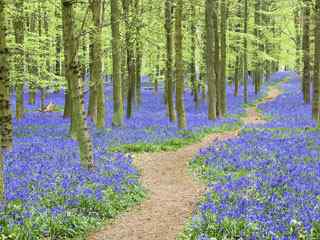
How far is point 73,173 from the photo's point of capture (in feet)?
37.9

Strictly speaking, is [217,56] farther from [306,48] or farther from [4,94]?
[4,94]

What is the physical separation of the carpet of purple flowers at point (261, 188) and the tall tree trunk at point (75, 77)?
144 inches

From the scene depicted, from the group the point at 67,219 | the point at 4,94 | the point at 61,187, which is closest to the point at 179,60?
the point at 4,94

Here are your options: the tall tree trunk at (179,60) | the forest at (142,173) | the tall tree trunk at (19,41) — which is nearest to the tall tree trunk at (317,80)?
the forest at (142,173)

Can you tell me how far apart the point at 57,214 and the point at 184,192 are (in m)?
4.43

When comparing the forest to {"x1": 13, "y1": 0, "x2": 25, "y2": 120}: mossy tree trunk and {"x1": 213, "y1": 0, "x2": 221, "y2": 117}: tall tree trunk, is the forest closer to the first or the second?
{"x1": 13, "y1": 0, "x2": 25, "y2": 120}: mossy tree trunk

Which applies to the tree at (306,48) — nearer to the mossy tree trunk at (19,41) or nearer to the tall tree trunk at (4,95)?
the mossy tree trunk at (19,41)

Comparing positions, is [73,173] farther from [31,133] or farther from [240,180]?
[31,133]

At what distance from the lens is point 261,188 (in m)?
10.4

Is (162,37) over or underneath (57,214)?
over

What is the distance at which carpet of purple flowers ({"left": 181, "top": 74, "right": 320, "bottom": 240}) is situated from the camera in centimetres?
759

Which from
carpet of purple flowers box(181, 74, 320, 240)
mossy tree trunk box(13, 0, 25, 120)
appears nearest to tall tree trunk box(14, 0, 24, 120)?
mossy tree trunk box(13, 0, 25, 120)

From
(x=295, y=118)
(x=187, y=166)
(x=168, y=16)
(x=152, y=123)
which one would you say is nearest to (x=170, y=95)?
(x=152, y=123)

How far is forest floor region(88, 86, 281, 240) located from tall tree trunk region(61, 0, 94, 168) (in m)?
2.02
